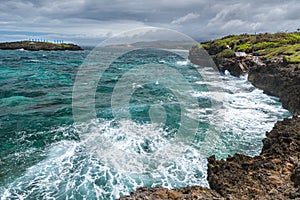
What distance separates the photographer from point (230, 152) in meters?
15.2

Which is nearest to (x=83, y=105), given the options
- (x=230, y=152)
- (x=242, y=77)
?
(x=230, y=152)

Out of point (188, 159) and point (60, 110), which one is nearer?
point (188, 159)

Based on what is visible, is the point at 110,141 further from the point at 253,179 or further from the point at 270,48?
the point at 270,48

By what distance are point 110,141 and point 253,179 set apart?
10386 millimetres

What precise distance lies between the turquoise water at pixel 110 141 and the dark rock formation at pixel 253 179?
322 centimetres

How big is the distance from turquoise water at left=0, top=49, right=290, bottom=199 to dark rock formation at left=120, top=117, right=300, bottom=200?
10.6ft

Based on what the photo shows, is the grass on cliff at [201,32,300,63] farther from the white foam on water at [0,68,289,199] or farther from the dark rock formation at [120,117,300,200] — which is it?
the dark rock formation at [120,117,300,200]

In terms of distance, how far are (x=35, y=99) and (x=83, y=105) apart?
622 centimetres

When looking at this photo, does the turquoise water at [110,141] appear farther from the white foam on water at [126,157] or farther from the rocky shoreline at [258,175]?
the rocky shoreline at [258,175]

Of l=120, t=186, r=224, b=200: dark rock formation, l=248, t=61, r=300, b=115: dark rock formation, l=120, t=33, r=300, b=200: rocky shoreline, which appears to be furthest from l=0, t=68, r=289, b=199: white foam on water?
l=120, t=186, r=224, b=200: dark rock formation

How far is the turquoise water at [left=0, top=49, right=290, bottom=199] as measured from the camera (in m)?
11.8

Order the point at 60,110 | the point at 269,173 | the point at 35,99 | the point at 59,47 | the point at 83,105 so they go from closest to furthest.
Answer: the point at 269,173 < the point at 60,110 < the point at 83,105 < the point at 35,99 < the point at 59,47

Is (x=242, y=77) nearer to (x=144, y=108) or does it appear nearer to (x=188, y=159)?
(x=144, y=108)

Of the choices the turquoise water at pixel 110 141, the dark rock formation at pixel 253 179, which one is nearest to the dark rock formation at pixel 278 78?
the turquoise water at pixel 110 141
